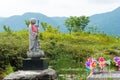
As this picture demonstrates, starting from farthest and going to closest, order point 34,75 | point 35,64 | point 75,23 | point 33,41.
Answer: point 75,23 → point 33,41 → point 35,64 → point 34,75

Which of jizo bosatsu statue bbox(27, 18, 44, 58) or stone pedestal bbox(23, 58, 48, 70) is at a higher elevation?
jizo bosatsu statue bbox(27, 18, 44, 58)

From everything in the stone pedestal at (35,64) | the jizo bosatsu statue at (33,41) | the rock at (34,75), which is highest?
the jizo bosatsu statue at (33,41)

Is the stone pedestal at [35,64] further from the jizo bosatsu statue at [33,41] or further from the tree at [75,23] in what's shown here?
the tree at [75,23]

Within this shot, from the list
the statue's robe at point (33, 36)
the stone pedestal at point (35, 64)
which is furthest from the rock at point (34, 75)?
the statue's robe at point (33, 36)

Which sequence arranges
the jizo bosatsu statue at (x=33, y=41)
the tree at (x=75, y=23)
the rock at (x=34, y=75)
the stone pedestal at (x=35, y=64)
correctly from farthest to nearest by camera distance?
the tree at (x=75, y=23) → the jizo bosatsu statue at (x=33, y=41) → the stone pedestal at (x=35, y=64) → the rock at (x=34, y=75)

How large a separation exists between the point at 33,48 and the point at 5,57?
5027 mm

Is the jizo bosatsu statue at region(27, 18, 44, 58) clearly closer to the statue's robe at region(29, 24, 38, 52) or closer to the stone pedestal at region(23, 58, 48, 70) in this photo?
the statue's robe at region(29, 24, 38, 52)

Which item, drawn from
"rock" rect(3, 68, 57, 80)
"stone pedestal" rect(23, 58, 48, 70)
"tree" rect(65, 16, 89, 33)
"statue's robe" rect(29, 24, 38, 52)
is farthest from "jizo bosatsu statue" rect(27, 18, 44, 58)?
"tree" rect(65, 16, 89, 33)

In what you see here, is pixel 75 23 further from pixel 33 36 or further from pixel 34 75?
pixel 34 75

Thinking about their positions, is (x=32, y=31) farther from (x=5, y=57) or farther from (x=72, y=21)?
(x=72, y=21)

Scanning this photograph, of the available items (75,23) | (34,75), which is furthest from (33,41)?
(75,23)

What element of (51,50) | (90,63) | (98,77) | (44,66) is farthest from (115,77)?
(51,50)

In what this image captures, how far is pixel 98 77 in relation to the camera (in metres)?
11.4

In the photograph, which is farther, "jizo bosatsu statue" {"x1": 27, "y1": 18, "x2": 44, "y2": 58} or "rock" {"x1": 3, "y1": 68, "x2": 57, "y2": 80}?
"jizo bosatsu statue" {"x1": 27, "y1": 18, "x2": 44, "y2": 58}
